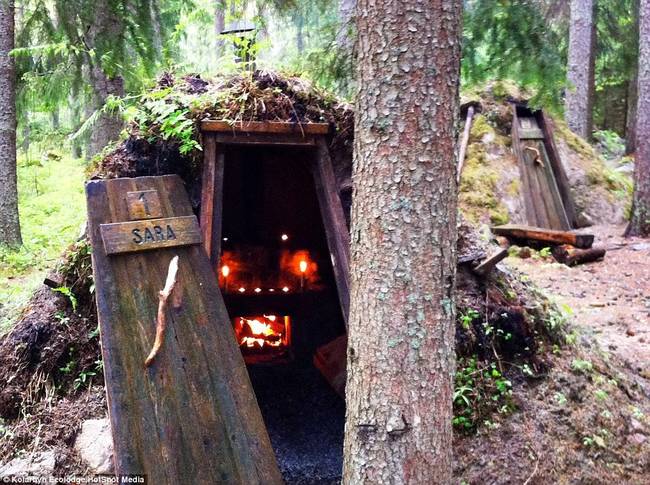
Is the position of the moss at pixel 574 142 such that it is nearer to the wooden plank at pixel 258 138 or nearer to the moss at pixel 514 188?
the moss at pixel 514 188

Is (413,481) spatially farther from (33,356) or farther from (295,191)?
(295,191)

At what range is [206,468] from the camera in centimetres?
295

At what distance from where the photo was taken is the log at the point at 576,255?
27.9 ft

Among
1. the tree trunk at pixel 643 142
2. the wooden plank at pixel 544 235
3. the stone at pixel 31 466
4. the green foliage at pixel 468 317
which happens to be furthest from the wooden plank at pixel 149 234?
the tree trunk at pixel 643 142

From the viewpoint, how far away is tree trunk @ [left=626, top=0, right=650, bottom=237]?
30.0 feet

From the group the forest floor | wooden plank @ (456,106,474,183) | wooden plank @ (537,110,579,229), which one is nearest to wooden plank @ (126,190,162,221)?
the forest floor

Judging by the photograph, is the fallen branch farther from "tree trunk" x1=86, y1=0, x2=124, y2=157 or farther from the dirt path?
the dirt path

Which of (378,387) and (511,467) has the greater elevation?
(378,387)

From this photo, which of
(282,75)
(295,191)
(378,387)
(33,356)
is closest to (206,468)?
(378,387)

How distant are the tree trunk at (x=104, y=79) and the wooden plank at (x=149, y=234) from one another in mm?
2464

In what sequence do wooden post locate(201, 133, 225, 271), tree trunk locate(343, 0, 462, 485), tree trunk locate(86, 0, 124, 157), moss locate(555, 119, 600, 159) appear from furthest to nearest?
moss locate(555, 119, 600, 159) < tree trunk locate(86, 0, 124, 157) < wooden post locate(201, 133, 225, 271) < tree trunk locate(343, 0, 462, 485)

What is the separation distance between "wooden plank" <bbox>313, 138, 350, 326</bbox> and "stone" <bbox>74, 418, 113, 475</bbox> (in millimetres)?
1831

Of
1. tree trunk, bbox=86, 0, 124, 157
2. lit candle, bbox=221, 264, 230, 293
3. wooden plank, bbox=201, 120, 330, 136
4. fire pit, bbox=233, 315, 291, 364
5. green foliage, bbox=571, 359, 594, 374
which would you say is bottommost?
fire pit, bbox=233, 315, 291, 364

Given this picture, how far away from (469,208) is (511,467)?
6.35 meters
